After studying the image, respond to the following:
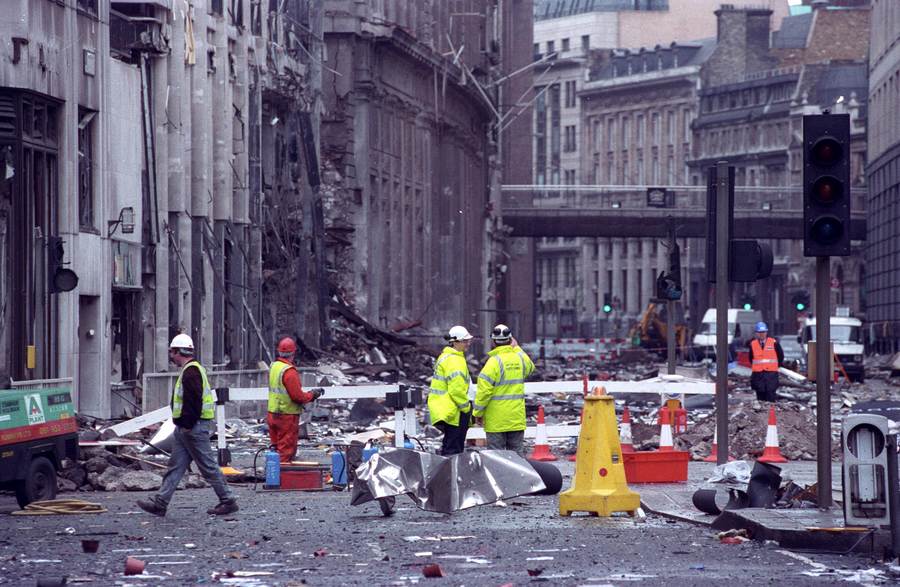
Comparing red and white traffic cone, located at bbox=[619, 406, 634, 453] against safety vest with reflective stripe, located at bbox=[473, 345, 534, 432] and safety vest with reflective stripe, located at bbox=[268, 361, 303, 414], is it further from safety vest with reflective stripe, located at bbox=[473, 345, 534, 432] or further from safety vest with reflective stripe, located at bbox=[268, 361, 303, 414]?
safety vest with reflective stripe, located at bbox=[268, 361, 303, 414]

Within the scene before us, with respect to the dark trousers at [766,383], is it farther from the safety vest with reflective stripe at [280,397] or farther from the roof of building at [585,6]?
the roof of building at [585,6]

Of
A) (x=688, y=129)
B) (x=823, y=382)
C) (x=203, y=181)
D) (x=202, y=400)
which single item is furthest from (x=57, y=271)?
(x=688, y=129)

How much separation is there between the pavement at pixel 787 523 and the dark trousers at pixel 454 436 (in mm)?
1722

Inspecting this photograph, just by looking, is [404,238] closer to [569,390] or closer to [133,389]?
[133,389]

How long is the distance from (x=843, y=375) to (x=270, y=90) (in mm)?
18420

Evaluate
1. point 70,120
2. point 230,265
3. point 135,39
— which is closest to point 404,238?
point 230,265

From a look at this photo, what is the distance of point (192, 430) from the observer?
14000 mm

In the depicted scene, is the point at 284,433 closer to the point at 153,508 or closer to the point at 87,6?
the point at 153,508

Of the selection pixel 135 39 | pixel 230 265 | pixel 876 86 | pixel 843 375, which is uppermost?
pixel 876 86

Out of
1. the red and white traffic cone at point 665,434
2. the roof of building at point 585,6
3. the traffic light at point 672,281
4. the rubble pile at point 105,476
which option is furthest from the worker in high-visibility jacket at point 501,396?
the roof of building at point 585,6

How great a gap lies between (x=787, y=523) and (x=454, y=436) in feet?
13.8

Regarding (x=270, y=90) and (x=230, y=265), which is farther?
(x=270, y=90)

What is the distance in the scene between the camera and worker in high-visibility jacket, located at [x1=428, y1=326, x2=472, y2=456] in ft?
48.6

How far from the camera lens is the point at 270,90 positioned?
36156mm
